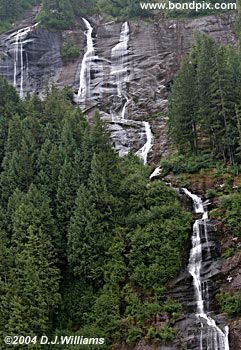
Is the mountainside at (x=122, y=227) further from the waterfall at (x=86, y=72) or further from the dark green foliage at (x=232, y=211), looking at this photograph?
the waterfall at (x=86, y=72)

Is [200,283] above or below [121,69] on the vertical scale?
below

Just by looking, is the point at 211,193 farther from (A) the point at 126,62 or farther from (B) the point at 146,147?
(A) the point at 126,62

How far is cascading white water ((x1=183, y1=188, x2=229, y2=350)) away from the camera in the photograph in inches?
965

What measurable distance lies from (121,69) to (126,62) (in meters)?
1.71

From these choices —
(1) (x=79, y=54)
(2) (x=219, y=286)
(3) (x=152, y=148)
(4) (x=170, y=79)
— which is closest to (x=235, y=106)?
(3) (x=152, y=148)

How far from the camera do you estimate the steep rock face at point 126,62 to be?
5372 centimetres

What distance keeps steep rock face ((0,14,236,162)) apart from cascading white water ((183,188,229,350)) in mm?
16105

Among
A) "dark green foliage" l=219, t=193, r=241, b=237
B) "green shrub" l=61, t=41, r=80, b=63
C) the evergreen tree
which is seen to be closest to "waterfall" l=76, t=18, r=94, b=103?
"green shrub" l=61, t=41, r=80, b=63

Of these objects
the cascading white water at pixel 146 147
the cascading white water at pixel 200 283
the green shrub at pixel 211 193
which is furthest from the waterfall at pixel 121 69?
the cascading white water at pixel 200 283

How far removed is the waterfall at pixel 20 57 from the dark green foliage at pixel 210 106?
24344 millimetres

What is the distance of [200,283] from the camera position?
28.0 m

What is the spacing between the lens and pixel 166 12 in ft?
236

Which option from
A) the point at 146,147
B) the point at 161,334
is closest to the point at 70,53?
the point at 146,147

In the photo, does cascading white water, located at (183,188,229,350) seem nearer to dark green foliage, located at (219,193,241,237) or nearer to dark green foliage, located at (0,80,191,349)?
dark green foliage, located at (0,80,191,349)
